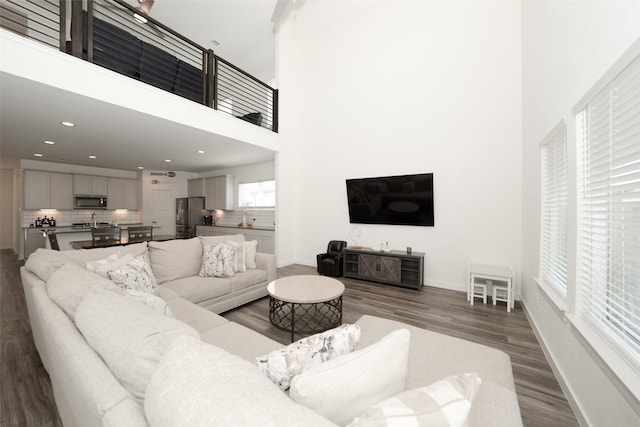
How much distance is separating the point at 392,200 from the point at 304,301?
2.90 m

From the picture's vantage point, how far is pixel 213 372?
27.0 inches

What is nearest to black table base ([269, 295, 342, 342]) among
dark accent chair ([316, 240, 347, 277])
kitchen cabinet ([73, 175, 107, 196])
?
dark accent chair ([316, 240, 347, 277])

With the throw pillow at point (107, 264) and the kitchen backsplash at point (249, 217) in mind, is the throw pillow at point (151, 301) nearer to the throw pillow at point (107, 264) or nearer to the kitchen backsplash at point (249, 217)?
the throw pillow at point (107, 264)

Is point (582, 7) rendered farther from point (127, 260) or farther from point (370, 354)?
point (127, 260)

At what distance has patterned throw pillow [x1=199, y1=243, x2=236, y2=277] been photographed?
3104 mm

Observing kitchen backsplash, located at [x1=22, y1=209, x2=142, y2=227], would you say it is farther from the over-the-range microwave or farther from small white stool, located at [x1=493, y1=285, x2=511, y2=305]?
small white stool, located at [x1=493, y1=285, x2=511, y2=305]

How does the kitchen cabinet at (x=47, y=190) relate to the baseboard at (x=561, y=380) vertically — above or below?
above

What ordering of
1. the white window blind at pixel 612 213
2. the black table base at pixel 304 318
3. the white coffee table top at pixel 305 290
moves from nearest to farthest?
the white window blind at pixel 612 213, the white coffee table top at pixel 305 290, the black table base at pixel 304 318

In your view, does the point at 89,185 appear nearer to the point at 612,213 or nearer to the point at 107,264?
the point at 107,264

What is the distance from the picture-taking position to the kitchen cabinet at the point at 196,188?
7.77 metres

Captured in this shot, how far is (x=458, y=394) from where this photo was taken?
2.17ft

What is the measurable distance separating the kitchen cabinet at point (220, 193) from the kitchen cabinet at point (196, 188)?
0.83 ft

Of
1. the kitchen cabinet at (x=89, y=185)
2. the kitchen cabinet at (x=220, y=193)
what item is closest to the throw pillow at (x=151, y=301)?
the kitchen cabinet at (x=220, y=193)

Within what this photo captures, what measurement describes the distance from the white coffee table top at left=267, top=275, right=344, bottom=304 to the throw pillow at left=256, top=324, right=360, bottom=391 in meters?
1.38
